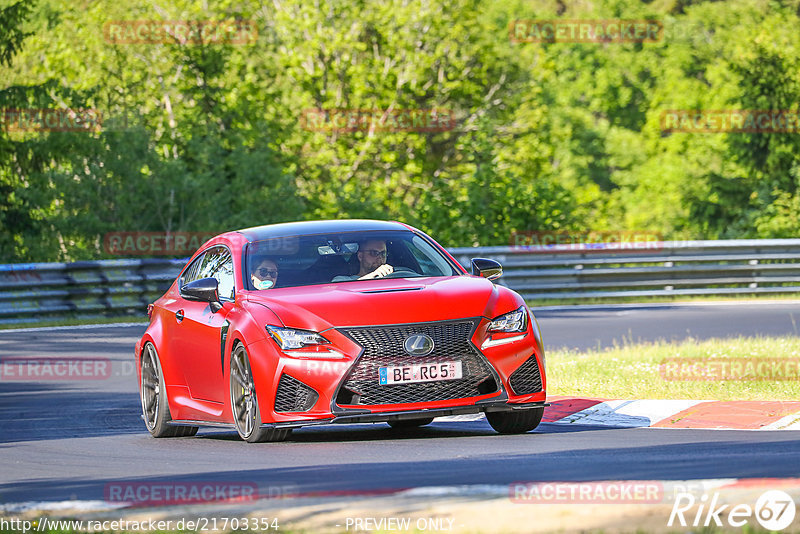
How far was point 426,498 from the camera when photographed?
255 inches

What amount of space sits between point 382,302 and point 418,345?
41cm

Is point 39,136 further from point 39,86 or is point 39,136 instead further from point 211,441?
point 211,441

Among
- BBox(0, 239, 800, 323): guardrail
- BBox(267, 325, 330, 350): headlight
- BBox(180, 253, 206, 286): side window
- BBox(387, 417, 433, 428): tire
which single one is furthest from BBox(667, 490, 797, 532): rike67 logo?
BBox(0, 239, 800, 323): guardrail

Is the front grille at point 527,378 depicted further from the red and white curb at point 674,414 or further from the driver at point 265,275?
the driver at point 265,275

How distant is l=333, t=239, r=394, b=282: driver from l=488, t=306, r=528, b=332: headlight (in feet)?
3.73

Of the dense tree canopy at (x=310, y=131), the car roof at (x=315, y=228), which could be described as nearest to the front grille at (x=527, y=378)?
the car roof at (x=315, y=228)

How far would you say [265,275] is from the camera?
10367 mm

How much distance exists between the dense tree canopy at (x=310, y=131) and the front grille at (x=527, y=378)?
20.4 metres

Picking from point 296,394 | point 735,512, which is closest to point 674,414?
point 296,394

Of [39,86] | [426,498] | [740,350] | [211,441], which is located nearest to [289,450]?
[211,441]

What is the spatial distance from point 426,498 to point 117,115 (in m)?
26.7

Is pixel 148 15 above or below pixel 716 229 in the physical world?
above

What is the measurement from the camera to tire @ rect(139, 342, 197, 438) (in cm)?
1117

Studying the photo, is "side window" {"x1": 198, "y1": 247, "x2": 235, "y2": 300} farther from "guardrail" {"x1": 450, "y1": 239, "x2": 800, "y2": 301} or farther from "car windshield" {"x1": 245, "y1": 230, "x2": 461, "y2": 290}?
"guardrail" {"x1": 450, "y1": 239, "x2": 800, "y2": 301}
